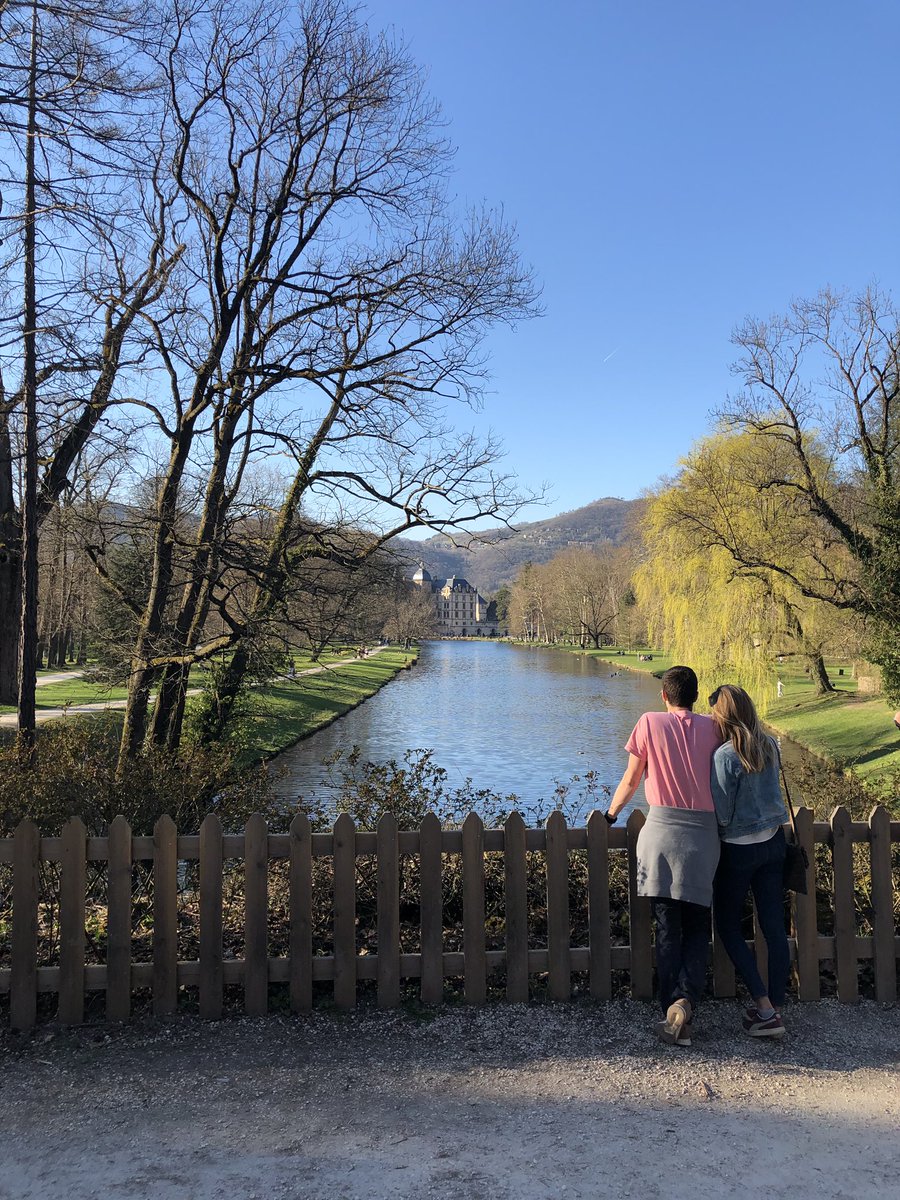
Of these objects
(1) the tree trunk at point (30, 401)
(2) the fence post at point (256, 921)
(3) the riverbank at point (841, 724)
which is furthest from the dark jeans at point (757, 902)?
(3) the riverbank at point (841, 724)

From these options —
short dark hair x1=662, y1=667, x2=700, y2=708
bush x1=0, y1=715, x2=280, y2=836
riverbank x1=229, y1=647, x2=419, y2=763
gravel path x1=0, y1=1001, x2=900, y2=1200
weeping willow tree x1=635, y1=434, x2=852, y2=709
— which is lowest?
riverbank x1=229, y1=647, x2=419, y2=763

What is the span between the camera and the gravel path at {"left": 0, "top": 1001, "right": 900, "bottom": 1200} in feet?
10.3

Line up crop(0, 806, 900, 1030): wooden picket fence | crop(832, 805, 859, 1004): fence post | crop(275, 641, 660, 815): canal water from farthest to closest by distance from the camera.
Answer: crop(275, 641, 660, 815): canal water → crop(832, 805, 859, 1004): fence post → crop(0, 806, 900, 1030): wooden picket fence

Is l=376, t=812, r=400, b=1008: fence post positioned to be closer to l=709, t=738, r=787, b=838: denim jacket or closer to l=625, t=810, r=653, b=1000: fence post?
l=625, t=810, r=653, b=1000: fence post

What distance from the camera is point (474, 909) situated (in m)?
4.66

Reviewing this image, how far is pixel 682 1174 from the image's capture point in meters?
3.18

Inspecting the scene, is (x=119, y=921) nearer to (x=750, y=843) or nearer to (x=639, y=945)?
(x=639, y=945)

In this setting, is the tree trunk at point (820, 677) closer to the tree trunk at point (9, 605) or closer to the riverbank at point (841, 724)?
the riverbank at point (841, 724)

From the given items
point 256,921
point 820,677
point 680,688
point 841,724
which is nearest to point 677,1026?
point 680,688

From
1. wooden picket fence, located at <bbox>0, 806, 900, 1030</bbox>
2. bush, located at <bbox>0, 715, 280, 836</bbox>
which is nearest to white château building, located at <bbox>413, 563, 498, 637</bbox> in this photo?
bush, located at <bbox>0, 715, 280, 836</bbox>

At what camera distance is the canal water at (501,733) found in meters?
17.5

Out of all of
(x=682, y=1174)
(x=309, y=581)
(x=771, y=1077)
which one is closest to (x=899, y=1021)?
(x=771, y=1077)

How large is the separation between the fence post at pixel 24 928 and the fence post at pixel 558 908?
8.70 ft

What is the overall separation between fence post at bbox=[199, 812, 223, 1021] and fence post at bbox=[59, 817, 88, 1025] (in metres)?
0.60
